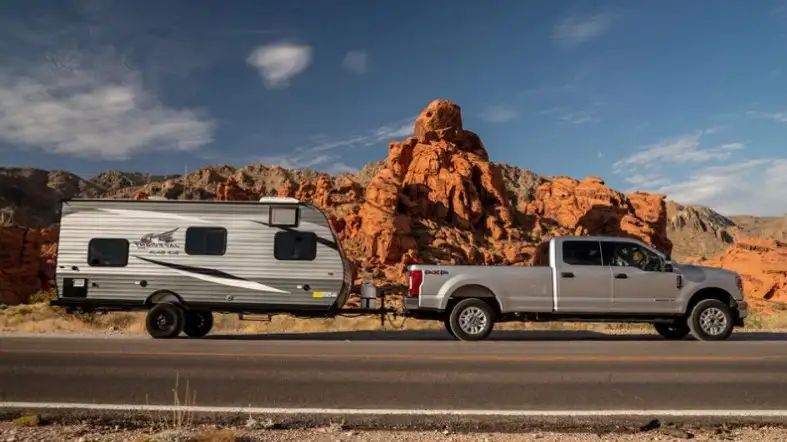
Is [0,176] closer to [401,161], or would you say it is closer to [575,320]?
[401,161]

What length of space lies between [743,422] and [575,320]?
6.87m

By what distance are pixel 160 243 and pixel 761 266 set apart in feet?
169

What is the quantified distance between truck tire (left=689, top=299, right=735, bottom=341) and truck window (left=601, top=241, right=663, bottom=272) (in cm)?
117

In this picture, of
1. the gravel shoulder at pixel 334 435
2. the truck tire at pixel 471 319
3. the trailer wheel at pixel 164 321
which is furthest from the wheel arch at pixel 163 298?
the gravel shoulder at pixel 334 435

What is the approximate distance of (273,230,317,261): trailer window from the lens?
13.8 metres

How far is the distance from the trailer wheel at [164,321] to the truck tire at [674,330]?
440 inches

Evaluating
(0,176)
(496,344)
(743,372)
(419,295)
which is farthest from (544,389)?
(0,176)

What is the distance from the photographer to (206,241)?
13961 mm

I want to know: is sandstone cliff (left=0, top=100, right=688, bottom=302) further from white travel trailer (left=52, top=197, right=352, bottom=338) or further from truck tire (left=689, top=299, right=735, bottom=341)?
truck tire (left=689, top=299, right=735, bottom=341)

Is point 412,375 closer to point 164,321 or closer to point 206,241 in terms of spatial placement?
point 206,241

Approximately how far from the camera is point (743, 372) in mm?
8227

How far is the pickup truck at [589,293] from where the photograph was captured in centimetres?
1258

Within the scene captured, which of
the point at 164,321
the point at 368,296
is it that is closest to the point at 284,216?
the point at 368,296

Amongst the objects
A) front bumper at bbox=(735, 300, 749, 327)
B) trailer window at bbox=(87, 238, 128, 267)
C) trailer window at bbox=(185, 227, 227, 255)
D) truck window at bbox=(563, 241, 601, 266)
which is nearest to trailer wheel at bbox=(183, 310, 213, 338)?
trailer window at bbox=(185, 227, 227, 255)
